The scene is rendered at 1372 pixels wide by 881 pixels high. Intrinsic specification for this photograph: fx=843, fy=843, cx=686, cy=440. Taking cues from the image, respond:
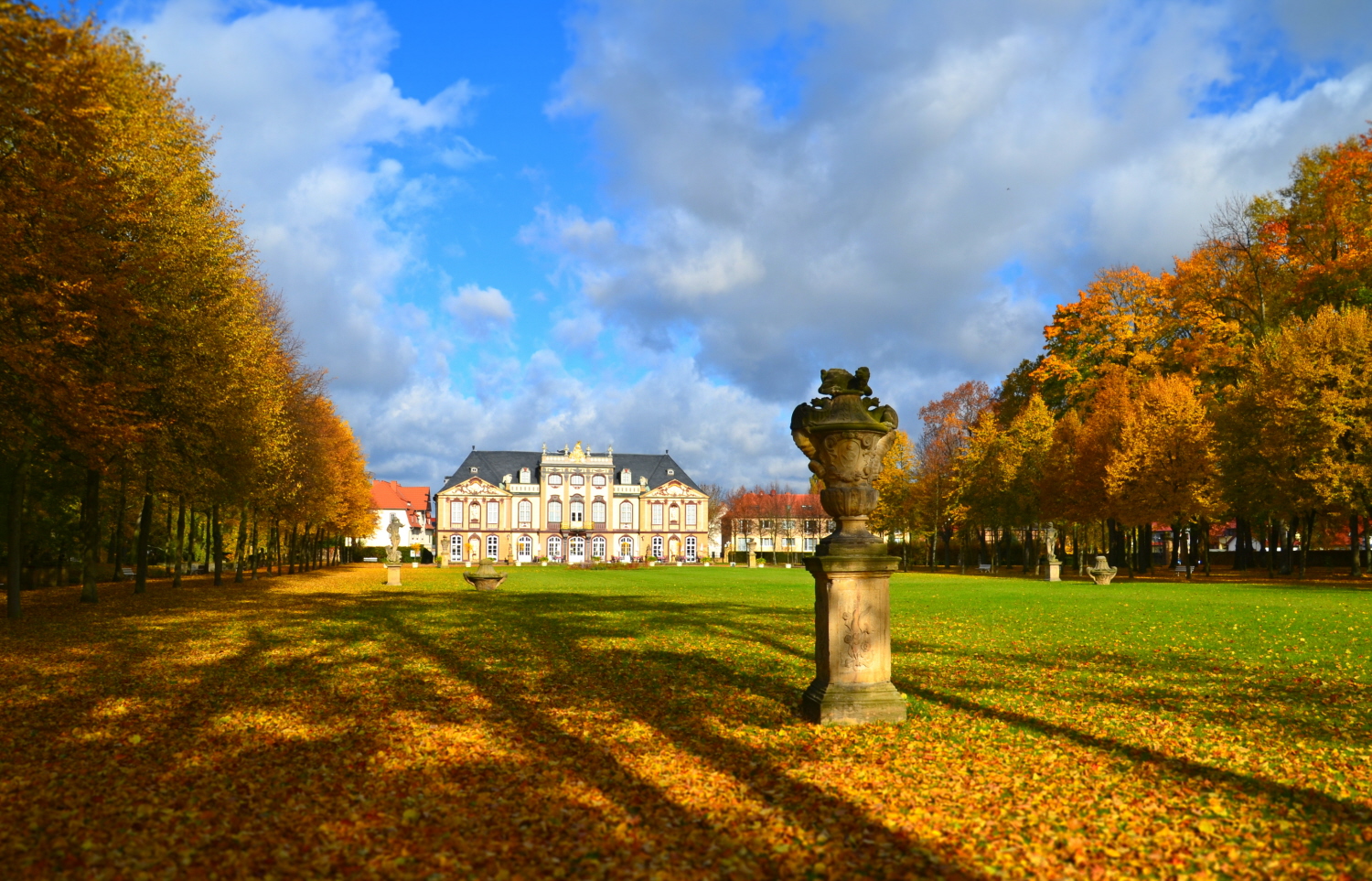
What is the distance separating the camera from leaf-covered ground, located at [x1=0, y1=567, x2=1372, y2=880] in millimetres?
4859

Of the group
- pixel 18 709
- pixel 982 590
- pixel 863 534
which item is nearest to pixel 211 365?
pixel 18 709

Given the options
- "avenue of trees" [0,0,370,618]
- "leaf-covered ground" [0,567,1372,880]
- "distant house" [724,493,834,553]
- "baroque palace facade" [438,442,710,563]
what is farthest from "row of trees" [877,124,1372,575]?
"baroque palace facade" [438,442,710,563]

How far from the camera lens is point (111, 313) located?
15078 millimetres

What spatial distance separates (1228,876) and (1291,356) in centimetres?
3405

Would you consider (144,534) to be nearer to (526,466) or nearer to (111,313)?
(111,313)

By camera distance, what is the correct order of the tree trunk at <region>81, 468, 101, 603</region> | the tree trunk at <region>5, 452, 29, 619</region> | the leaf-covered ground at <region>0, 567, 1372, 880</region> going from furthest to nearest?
the tree trunk at <region>81, 468, 101, 603</region> < the tree trunk at <region>5, 452, 29, 619</region> < the leaf-covered ground at <region>0, 567, 1372, 880</region>

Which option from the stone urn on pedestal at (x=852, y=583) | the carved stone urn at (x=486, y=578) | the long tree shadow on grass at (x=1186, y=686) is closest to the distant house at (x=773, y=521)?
the carved stone urn at (x=486, y=578)

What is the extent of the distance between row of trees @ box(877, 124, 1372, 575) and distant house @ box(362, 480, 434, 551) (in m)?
81.2

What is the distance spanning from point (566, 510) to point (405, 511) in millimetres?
29859

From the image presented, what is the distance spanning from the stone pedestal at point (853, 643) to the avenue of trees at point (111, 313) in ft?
39.1

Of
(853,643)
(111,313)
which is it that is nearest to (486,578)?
(111,313)

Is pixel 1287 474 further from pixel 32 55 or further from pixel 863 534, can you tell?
pixel 32 55

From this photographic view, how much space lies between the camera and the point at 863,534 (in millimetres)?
8086

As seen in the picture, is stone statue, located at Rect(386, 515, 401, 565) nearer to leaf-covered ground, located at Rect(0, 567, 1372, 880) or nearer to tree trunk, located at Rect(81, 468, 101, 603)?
tree trunk, located at Rect(81, 468, 101, 603)
